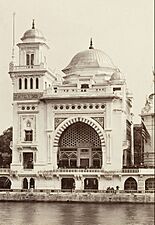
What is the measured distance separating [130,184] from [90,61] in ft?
19.0

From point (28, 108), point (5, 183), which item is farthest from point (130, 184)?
point (5, 183)

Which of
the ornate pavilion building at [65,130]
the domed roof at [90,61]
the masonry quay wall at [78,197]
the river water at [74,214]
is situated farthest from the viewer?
the domed roof at [90,61]

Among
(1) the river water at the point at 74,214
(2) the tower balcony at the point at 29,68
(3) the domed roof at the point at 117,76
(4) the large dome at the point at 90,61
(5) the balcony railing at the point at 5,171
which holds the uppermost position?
(4) the large dome at the point at 90,61

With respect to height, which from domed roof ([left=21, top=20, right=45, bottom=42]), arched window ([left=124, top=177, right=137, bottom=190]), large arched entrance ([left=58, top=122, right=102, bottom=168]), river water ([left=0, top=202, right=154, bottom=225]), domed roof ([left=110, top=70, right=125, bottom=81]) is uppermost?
domed roof ([left=21, top=20, right=45, bottom=42])

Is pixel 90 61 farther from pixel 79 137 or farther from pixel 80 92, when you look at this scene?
pixel 79 137

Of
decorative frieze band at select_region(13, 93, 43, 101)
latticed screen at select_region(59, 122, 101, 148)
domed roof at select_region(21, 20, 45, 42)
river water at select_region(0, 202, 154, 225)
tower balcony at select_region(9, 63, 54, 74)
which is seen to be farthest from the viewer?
latticed screen at select_region(59, 122, 101, 148)

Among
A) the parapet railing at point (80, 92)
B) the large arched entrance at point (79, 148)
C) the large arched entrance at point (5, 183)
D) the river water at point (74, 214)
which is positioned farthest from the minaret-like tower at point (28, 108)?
the river water at point (74, 214)

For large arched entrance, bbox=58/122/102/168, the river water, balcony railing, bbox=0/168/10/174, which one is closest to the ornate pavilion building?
large arched entrance, bbox=58/122/102/168

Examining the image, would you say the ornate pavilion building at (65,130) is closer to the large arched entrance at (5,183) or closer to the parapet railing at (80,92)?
the parapet railing at (80,92)

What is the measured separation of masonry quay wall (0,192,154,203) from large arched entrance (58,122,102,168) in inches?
148

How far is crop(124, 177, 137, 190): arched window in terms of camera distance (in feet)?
71.3

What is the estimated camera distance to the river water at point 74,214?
44.2 ft

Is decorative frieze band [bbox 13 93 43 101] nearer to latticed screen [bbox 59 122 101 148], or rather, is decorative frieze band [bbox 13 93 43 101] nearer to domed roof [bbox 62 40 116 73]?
latticed screen [bbox 59 122 101 148]

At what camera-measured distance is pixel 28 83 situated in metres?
23.0
